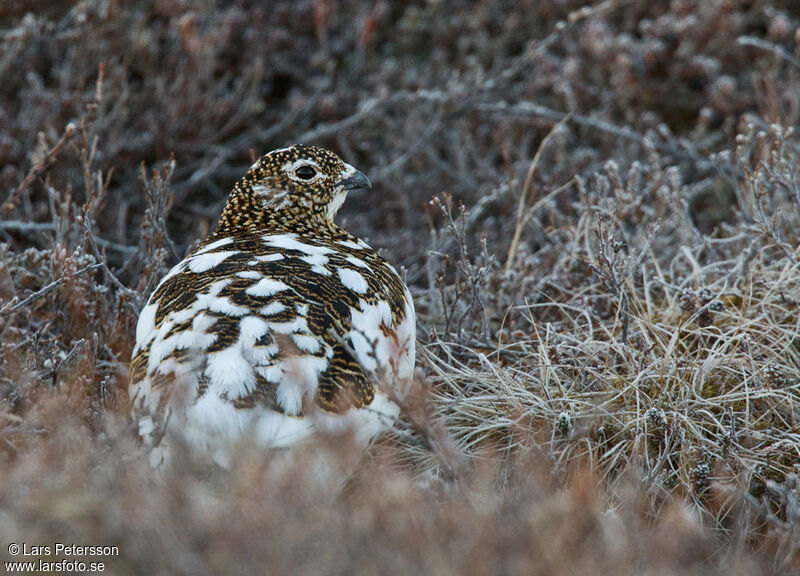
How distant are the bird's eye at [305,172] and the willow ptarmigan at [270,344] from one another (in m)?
0.25

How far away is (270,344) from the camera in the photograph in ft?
7.38

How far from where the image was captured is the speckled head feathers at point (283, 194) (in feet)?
10.3

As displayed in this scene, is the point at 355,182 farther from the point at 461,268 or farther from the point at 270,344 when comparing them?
the point at 270,344

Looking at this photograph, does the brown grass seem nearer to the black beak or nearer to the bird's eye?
the black beak

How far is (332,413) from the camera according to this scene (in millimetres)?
2217

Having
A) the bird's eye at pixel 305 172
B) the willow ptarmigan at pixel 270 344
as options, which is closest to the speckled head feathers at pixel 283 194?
the bird's eye at pixel 305 172

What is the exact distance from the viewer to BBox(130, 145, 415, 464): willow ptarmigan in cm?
211

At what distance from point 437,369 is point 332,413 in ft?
3.16

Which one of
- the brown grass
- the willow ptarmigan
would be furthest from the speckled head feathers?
the brown grass

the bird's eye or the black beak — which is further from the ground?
the bird's eye

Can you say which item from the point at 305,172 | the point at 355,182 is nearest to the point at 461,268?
the point at 355,182

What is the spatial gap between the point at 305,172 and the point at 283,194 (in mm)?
125

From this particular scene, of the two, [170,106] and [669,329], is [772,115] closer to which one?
[669,329]

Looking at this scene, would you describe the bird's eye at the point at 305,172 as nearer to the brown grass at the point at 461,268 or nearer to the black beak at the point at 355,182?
the black beak at the point at 355,182
